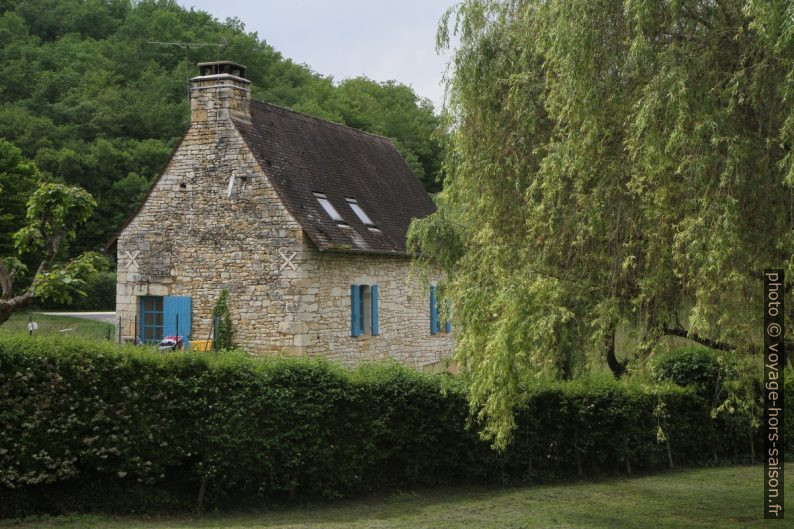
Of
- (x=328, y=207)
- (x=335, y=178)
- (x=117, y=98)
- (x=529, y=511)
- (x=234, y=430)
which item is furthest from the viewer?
(x=117, y=98)

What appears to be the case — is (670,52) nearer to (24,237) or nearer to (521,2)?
(521,2)

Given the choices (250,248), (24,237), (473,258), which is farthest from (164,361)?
(250,248)

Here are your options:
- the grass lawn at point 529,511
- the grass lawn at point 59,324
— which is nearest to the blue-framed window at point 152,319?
the grass lawn at point 59,324

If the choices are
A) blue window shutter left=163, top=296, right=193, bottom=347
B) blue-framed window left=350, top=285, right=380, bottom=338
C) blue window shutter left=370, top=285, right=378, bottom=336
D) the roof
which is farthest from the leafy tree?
blue window shutter left=370, top=285, right=378, bottom=336

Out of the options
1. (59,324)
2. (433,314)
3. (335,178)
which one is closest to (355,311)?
(335,178)

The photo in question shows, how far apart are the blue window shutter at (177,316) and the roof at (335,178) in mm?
3218

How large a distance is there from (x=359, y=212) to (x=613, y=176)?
41.0ft

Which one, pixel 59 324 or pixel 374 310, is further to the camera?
pixel 59 324

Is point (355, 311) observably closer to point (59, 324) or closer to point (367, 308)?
point (367, 308)

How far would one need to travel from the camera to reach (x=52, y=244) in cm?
1004

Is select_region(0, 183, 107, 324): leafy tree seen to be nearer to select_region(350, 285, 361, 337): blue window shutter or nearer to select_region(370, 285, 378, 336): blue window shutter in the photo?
select_region(350, 285, 361, 337): blue window shutter

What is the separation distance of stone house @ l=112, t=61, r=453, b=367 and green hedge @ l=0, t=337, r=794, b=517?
21.1 ft

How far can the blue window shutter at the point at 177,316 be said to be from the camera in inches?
732

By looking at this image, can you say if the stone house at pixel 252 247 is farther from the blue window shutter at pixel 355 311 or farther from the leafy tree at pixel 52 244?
the leafy tree at pixel 52 244
